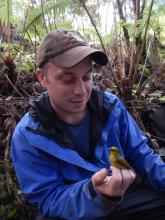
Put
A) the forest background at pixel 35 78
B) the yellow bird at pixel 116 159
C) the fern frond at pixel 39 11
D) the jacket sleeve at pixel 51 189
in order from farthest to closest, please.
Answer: the fern frond at pixel 39 11
the forest background at pixel 35 78
the jacket sleeve at pixel 51 189
the yellow bird at pixel 116 159

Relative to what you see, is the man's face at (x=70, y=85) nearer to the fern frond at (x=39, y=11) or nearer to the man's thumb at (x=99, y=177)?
the man's thumb at (x=99, y=177)

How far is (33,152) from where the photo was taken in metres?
2.21

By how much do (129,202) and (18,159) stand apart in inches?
33.1

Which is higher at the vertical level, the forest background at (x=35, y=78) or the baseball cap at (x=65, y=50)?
the baseball cap at (x=65, y=50)

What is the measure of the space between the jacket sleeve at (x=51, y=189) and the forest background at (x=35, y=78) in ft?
3.09

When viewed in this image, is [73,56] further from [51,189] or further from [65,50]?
[51,189]

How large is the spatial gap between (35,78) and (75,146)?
2.51 m

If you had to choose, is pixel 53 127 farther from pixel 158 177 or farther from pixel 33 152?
pixel 158 177

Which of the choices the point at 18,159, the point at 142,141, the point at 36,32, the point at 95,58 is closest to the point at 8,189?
the point at 18,159

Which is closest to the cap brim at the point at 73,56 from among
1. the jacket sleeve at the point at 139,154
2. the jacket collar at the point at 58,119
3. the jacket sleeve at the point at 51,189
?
the jacket collar at the point at 58,119

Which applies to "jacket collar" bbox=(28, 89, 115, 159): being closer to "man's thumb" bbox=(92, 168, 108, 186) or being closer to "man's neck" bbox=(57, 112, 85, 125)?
"man's neck" bbox=(57, 112, 85, 125)

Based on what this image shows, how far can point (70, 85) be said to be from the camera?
2.22 m

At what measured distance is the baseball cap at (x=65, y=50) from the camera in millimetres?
2195

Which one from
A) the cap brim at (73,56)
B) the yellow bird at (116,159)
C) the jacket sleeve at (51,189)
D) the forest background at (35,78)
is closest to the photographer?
the yellow bird at (116,159)
